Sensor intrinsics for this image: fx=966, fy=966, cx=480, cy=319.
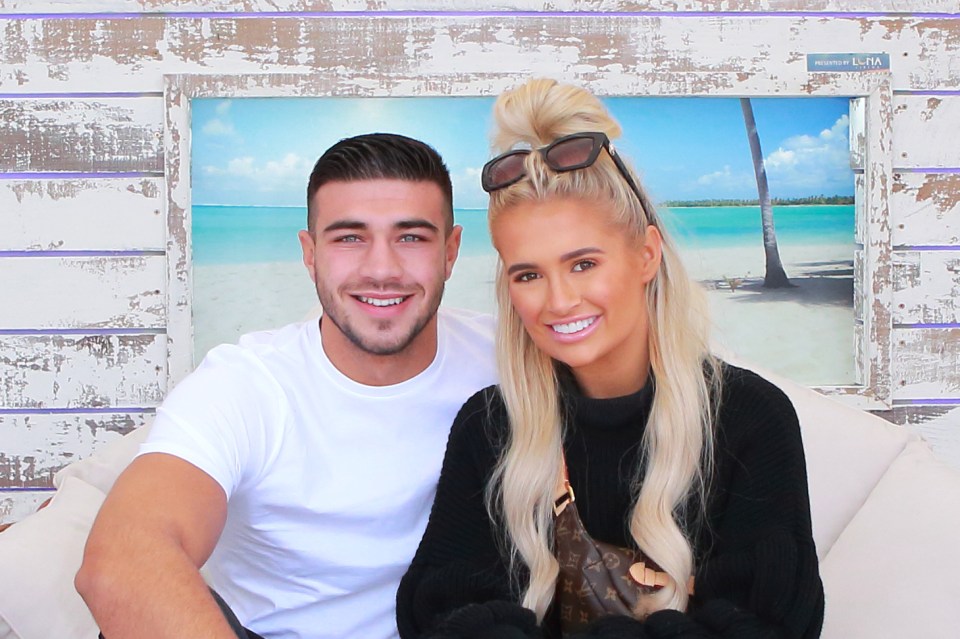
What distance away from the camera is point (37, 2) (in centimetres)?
256

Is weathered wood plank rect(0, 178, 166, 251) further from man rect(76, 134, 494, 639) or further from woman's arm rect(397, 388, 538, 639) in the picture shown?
woman's arm rect(397, 388, 538, 639)

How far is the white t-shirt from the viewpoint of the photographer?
1.60m

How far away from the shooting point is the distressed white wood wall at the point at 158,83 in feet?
8.44

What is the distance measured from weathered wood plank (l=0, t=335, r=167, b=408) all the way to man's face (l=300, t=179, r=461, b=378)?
1055mm

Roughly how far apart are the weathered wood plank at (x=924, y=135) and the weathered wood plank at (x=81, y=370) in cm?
209

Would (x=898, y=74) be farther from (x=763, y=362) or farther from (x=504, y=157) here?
(x=504, y=157)

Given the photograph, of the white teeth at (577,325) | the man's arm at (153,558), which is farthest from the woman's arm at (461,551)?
the man's arm at (153,558)

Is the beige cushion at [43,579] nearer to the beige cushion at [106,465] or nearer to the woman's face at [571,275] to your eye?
the beige cushion at [106,465]

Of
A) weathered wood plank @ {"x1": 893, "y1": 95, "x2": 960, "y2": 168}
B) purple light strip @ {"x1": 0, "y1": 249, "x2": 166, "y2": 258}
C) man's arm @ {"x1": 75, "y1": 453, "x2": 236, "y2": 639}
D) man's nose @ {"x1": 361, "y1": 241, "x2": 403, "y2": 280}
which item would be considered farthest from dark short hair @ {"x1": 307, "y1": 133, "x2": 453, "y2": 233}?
weathered wood plank @ {"x1": 893, "y1": 95, "x2": 960, "y2": 168}

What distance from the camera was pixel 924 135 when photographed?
265cm

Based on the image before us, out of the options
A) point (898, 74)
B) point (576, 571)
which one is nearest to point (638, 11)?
point (898, 74)

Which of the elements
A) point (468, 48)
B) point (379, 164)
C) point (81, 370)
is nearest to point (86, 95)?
point (81, 370)

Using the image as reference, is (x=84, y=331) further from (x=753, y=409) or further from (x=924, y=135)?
(x=924, y=135)

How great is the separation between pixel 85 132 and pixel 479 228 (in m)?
1.09
